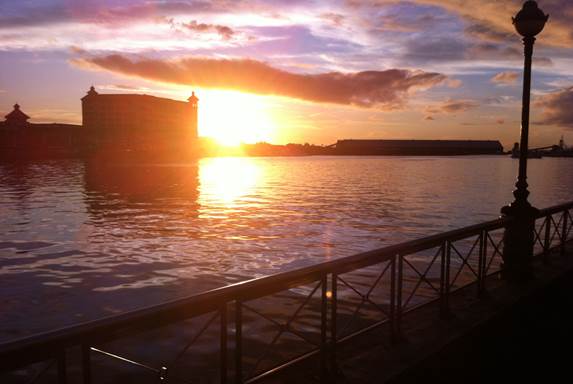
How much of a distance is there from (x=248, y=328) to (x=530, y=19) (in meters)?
7.28

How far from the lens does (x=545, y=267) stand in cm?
1002

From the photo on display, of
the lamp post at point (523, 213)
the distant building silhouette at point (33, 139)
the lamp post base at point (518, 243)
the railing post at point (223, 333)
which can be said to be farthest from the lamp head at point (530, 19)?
the distant building silhouette at point (33, 139)

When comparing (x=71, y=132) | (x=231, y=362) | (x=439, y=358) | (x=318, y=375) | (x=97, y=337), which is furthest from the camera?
(x=71, y=132)

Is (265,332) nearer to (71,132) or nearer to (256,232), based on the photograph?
(256,232)

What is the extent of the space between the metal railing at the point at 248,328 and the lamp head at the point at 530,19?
3.31 meters

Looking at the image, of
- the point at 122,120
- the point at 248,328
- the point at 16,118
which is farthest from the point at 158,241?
the point at 122,120

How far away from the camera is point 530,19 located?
8.73 meters

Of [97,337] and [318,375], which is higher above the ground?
[97,337]

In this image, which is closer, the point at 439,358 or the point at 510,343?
the point at 439,358

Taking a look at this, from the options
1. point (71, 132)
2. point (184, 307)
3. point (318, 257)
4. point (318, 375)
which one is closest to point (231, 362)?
point (318, 375)

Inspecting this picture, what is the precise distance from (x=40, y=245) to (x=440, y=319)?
15.8 meters

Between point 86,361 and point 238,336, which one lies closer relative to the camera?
point 86,361

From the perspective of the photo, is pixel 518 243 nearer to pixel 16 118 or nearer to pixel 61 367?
pixel 61 367

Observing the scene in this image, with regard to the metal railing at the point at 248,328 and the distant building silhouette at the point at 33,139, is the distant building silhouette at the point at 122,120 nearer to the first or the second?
the distant building silhouette at the point at 33,139
